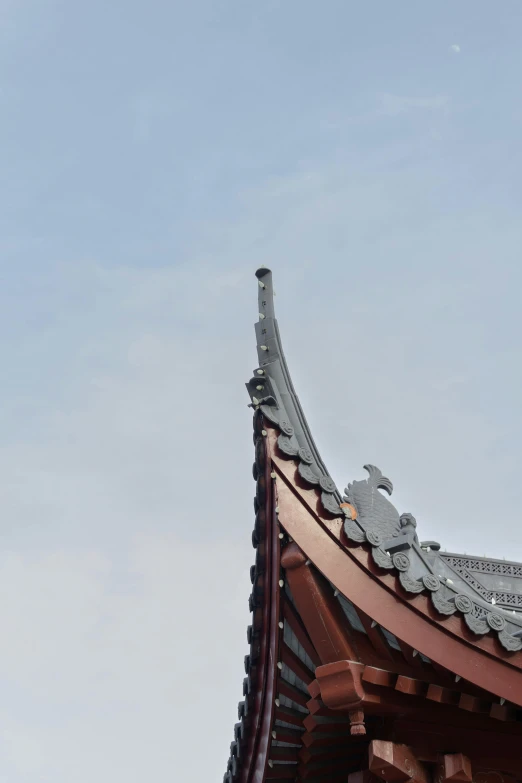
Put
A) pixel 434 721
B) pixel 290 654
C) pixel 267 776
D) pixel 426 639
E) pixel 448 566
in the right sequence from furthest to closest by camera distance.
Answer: pixel 448 566 → pixel 267 776 → pixel 290 654 → pixel 434 721 → pixel 426 639

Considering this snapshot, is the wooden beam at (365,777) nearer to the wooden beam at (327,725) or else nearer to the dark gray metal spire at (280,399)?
the wooden beam at (327,725)

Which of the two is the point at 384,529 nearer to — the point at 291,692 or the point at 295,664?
the point at 295,664

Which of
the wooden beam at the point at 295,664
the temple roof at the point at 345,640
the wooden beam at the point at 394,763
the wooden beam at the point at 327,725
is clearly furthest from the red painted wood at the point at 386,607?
the wooden beam at the point at 327,725

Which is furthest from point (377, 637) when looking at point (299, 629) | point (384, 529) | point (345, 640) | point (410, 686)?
point (384, 529)

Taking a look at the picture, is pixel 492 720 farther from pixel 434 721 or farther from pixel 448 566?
pixel 448 566

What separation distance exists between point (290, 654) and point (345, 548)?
1.11 meters

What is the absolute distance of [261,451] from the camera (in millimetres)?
6426

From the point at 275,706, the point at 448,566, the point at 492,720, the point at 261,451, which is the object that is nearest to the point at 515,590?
the point at 448,566

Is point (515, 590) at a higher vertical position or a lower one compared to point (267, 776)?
higher

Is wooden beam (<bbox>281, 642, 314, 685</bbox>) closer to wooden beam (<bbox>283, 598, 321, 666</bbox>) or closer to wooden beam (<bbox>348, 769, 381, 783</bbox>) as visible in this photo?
wooden beam (<bbox>283, 598, 321, 666</bbox>)

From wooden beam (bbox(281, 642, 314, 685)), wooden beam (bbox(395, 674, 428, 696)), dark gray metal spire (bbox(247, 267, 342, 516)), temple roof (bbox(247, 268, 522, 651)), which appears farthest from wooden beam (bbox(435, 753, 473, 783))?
dark gray metal spire (bbox(247, 267, 342, 516))

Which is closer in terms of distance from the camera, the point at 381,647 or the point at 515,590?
the point at 381,647

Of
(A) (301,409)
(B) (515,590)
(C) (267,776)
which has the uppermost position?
(A) (301,409)

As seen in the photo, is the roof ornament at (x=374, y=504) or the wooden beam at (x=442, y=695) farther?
the roof ornament at (x=374, y=504)
